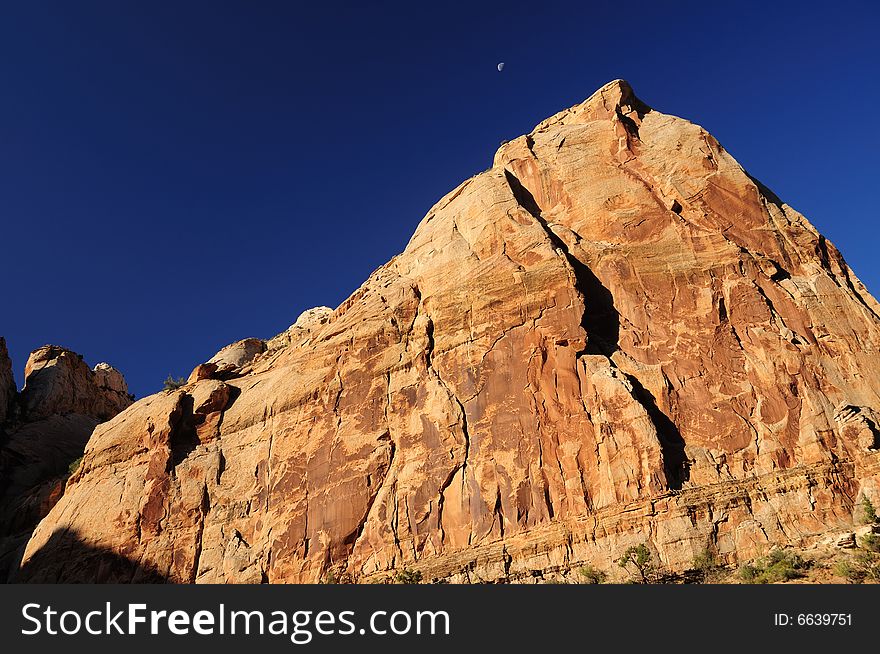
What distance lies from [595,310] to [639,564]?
14.9m

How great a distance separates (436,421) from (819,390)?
65.3ft

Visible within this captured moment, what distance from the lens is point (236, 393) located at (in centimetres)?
4419

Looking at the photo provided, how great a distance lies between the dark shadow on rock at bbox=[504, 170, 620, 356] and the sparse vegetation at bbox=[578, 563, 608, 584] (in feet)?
38.8

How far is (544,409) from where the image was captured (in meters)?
32.4

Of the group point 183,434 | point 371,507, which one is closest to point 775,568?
point 371,507

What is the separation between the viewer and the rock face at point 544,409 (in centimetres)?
2827

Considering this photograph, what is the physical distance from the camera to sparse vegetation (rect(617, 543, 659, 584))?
83.9 ft

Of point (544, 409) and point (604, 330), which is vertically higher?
point (604, 330)

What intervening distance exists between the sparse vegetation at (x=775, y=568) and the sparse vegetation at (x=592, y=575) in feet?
18.4

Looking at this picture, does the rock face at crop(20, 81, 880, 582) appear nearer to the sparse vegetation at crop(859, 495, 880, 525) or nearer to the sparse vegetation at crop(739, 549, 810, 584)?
the sparse vegetation at crop(859, 495, 880, 525)

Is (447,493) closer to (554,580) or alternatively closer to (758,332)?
(554,580)

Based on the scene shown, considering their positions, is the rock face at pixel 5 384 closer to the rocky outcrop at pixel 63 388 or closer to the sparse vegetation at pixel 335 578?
the rocky outcrop at pixel 63 388

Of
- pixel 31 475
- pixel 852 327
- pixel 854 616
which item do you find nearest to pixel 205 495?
pixel 31 475

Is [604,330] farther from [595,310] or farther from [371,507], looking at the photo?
[371,507]
